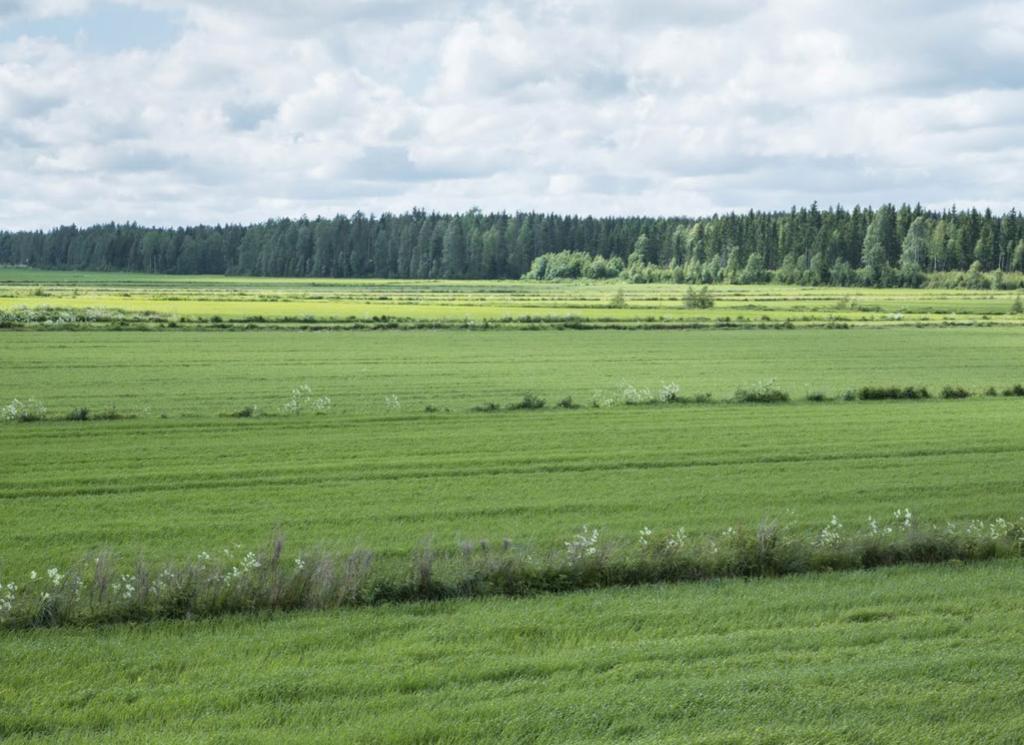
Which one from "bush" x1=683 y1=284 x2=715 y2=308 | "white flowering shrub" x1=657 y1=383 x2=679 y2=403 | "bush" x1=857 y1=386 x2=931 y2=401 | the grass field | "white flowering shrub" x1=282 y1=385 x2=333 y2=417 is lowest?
"white flowering shrub" x1=282 y1=385 x2=333 y2=417

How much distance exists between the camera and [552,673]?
888 cm

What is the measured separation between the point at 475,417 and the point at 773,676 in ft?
65.5

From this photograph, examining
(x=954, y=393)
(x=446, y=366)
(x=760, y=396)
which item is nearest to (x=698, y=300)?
A: (x=446, y=366)

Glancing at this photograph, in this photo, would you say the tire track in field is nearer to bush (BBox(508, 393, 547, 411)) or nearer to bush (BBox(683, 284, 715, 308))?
bush (BBox(508, 393, 547, 411))

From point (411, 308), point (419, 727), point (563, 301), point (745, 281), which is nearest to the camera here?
point (419, 727)

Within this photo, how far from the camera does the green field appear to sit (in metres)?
7.98

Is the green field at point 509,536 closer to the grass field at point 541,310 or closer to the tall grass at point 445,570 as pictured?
the tall grass at point 445,570

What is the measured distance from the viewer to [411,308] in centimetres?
9194

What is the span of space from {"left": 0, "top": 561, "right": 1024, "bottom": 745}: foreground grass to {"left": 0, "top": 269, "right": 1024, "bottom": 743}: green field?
0.11 feet

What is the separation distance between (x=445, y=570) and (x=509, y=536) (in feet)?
10.3

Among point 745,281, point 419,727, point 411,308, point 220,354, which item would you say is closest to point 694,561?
point 419,727

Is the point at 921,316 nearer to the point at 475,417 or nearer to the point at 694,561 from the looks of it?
the point at 475,417

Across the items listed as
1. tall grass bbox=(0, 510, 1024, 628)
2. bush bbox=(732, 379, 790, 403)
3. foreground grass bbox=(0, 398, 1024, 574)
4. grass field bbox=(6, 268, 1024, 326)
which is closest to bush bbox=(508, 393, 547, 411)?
foreground grass bbox=(0, 398, 1024, 574)

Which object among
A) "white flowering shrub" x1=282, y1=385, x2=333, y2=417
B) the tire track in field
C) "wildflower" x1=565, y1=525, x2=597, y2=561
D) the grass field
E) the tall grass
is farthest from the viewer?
the grass field
